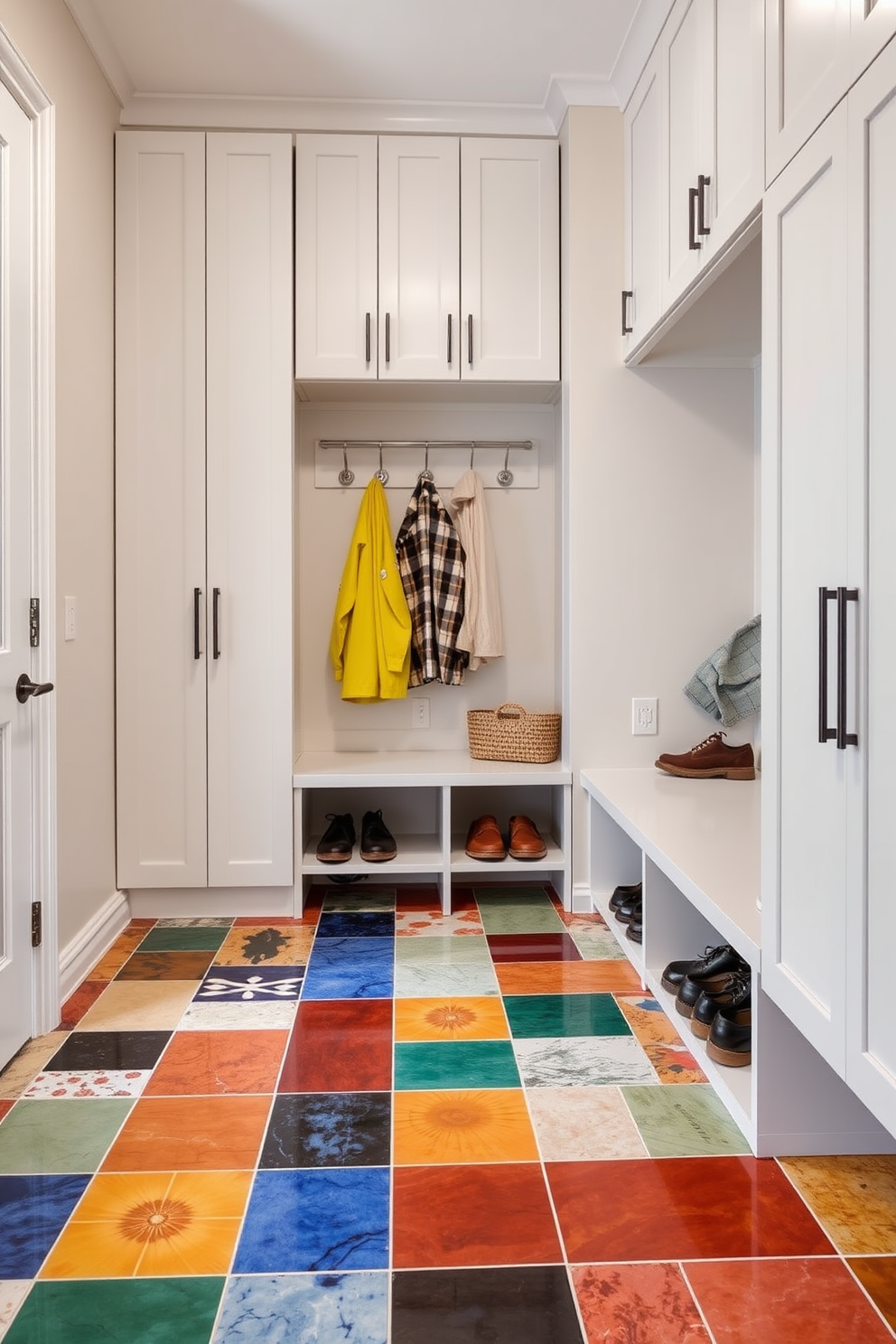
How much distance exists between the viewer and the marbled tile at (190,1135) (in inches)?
68.7

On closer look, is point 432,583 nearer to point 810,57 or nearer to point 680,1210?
point 810,57

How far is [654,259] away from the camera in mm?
2727

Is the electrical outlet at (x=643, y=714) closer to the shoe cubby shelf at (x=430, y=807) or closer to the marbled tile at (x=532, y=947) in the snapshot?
the shoe cubby shelf at (x=430, y=807)

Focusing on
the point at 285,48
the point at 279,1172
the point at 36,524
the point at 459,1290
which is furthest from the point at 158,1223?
the point at 285,48

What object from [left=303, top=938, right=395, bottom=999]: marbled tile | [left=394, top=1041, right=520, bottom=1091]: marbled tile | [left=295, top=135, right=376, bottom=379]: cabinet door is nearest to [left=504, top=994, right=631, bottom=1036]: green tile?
[left=394, top=1041, right=520, bottom=1091]: marbled tile

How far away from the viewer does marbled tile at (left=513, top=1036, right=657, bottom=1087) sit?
2.04 metres

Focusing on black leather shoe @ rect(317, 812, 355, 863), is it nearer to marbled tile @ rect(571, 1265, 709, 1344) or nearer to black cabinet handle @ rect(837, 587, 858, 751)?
marbled tile @ rect(571, 1265, 709, 1344)

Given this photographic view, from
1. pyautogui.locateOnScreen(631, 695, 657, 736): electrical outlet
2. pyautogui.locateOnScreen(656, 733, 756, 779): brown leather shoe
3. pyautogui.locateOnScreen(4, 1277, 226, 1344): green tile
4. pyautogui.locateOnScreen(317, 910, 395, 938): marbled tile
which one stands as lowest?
pyautogui.locateOnScreen(4, 1277, 226, 1344): green tile

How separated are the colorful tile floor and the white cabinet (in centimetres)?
63

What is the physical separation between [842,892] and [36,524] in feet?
6.17

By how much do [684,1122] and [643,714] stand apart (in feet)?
4.99

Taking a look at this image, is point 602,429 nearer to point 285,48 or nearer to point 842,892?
point 285,48

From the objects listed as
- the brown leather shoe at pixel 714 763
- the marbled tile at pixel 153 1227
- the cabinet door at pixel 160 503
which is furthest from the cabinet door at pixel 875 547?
the cabinet door at pixel 160 503

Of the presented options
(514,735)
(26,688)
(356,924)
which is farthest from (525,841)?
(26,688)
